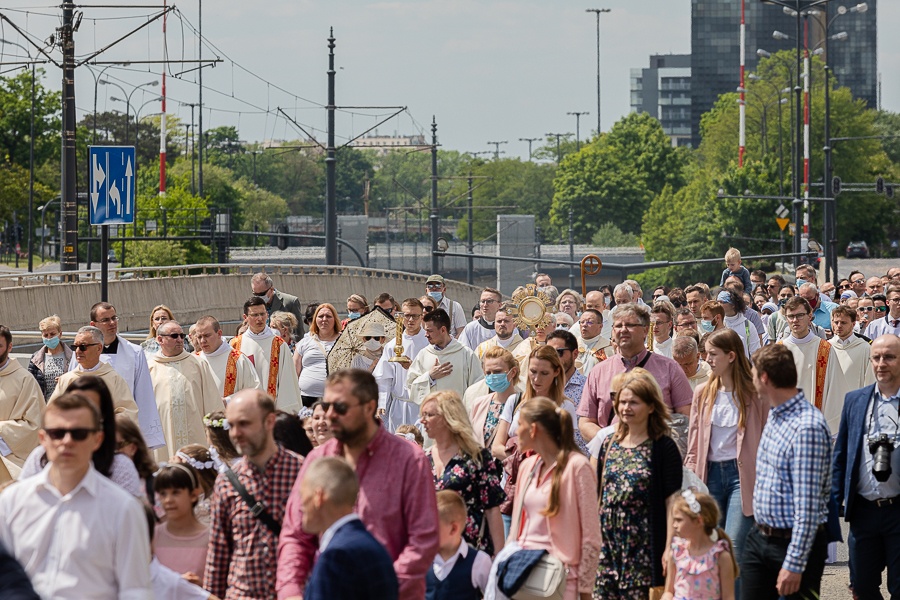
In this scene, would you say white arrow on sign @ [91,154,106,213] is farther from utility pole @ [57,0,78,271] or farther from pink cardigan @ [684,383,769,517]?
pink cardigan @ [684,383,769,517]

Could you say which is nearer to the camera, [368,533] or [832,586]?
[368,533]

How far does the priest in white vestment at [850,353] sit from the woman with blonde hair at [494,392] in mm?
4382

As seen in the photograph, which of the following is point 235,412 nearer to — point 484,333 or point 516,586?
point 516,586

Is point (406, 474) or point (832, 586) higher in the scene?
point (406, 474)

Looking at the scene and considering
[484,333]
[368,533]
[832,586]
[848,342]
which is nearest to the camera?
[368,533]

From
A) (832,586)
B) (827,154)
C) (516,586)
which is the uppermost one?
(827,154)

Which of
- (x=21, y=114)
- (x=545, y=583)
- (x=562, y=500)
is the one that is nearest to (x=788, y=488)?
(x=562, y=500)

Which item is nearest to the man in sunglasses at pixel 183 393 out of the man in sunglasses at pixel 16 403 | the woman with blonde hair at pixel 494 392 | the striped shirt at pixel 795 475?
the man in sunglasses at pixel 16 403

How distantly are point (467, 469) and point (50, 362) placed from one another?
6.06 m

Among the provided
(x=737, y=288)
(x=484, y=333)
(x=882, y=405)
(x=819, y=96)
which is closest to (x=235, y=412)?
(x=882, y=405)

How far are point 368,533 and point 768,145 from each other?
98.2 meters

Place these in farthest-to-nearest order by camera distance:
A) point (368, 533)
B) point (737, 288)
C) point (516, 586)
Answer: point (737, 288)
point (516, 586)
point (368, 533)

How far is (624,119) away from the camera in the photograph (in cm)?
13012

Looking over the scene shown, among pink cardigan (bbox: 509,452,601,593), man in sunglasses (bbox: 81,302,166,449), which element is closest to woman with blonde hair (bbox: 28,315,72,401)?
man in sunglasses (bbox: 81,302,166,449)
